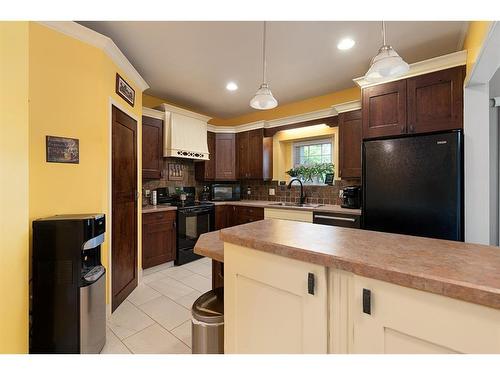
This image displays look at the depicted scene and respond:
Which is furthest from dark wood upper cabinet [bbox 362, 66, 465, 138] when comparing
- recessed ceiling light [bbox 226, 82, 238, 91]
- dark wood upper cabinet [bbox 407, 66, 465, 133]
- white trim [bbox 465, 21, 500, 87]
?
recessed ceiling light [bbox 226, 82, 238, 91]

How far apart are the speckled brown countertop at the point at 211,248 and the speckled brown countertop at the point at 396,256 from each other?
19cm

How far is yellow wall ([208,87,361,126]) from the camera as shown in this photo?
3546 millimetres

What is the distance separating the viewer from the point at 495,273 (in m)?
0.70

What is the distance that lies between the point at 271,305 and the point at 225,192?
3592 millimetres

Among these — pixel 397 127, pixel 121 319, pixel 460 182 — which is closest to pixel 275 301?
pixel 121 319

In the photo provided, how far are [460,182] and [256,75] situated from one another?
8.18ft

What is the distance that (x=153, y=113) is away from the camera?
352cm

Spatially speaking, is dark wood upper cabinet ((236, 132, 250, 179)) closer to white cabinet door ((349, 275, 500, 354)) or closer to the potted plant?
the potted plant

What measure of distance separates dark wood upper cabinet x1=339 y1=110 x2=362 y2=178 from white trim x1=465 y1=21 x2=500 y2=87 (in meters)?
1.17

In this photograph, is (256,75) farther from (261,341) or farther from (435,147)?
(261,341)

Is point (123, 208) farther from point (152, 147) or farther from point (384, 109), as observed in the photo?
point (384, 109)

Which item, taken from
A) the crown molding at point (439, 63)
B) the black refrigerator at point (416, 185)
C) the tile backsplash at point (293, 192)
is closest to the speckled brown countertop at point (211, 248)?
the black refrigerator at point (416, 185)

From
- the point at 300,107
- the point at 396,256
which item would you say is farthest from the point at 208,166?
the point at 396,256

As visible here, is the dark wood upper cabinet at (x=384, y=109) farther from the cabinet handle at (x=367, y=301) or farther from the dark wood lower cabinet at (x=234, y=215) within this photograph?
the cabinet handle at (x=367, y=301)
